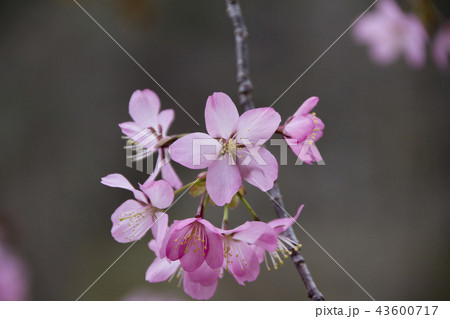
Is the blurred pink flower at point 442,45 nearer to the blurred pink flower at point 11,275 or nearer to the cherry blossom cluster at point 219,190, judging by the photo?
the cherry blossom cluster at point 219,190

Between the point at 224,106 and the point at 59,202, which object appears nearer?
the point at 224,106

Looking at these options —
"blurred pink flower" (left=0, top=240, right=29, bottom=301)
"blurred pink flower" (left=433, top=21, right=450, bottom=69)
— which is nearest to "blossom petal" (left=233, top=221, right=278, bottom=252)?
"blurred pink flower" (left=0, top=240, right=29, bottom=301)

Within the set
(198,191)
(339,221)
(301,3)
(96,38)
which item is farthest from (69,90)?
(198,191)

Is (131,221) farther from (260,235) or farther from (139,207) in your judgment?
(260,235)

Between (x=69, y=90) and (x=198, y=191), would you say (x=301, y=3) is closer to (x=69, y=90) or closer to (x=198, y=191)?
(x=69, y=90)

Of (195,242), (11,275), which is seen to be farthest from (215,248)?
(11,275)

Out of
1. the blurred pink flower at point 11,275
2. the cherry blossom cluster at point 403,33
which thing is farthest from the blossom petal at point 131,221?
the cherry blossom cluster at point 403,33

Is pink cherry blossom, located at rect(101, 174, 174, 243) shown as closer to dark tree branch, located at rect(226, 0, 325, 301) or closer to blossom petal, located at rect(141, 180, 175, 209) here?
blossom petal, located at rect(141, 180, 175, 209)
